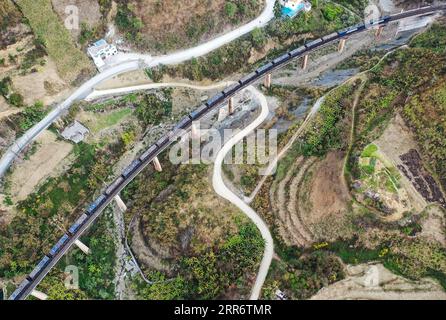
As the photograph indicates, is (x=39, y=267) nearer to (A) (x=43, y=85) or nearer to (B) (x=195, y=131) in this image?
(B) (x=195, y=131)

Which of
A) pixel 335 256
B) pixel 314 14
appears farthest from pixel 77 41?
pixel 335 256

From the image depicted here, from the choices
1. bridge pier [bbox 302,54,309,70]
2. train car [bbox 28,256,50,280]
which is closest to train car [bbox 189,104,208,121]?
bridge pier [bbox 302,54,309,70]

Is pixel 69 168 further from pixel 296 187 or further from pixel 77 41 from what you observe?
pixel 296 187

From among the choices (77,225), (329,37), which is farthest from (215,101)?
(77,225)

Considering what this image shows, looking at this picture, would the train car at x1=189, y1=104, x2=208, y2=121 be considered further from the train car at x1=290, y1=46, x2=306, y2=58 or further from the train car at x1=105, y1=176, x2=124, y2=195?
the train car at x1=290, y1=46, x2=306, y2=58

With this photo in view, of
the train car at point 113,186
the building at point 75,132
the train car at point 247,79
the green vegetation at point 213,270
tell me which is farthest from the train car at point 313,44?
the building at point 75,132

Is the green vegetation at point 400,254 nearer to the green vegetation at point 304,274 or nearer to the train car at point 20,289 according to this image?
the green vegetation at point 304,274
